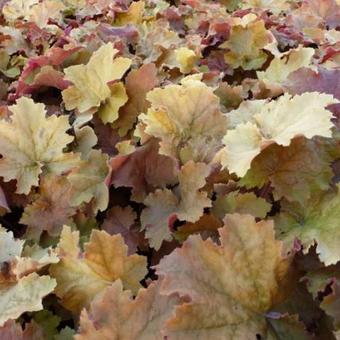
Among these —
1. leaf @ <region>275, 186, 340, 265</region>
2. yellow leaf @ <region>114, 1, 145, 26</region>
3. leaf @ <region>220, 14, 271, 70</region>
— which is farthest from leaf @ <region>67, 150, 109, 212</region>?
yellow leaf @ <region>114, 1, 145, 26</region>

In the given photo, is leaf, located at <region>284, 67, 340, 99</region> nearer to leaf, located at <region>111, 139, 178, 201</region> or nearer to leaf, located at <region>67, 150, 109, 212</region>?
leaf, located at <region>111, 139, 178, 201</region>

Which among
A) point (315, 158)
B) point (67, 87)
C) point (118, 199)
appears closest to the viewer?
point (315, 158)

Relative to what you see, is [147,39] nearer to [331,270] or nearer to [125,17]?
[125,17]

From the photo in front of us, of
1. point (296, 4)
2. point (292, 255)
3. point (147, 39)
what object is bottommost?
point (296, 4)

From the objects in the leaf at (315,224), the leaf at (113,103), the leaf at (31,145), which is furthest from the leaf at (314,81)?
the leaf at (31,145)

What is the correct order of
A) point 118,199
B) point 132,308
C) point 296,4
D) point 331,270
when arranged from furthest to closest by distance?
1. point 296,4
2. point 118,199
3. point 331,270
4. point 132,308

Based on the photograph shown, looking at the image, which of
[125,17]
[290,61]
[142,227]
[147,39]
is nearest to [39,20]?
[125,17]

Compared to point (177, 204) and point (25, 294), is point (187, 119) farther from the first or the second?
point (25, 294)

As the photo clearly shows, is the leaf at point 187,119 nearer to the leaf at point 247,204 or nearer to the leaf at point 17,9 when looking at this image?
the leaf at point 247,204
